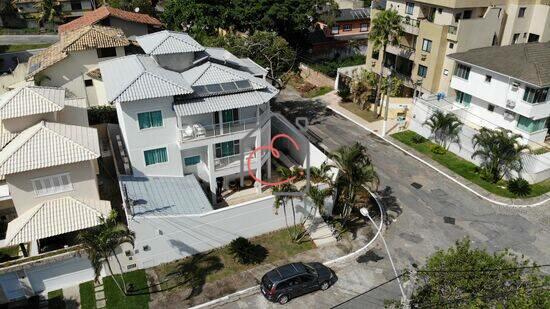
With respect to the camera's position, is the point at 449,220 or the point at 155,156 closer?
the point at 155,156

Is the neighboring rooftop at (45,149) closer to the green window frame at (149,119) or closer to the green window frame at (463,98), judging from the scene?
the green window frame at (149,119)

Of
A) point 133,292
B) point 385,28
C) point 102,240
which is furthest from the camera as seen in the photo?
point 385,28

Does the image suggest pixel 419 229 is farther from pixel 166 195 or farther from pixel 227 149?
pixel 166 195

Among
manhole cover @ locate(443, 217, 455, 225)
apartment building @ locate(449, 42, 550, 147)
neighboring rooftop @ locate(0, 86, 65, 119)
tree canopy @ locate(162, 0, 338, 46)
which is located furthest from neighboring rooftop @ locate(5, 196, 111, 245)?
tree canopy @ locate(162, 0, 338, 46)

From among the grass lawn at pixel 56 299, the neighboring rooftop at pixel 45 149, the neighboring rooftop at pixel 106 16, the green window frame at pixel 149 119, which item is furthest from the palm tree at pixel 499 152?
the neighboring rooftop at pixel 106 16

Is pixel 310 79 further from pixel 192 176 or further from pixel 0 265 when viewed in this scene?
pixel 0 265

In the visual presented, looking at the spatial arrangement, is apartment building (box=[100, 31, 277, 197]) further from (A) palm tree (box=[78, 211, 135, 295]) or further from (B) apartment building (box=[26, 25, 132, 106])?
(B) apartment building (box=[26, 25, 132, 106])

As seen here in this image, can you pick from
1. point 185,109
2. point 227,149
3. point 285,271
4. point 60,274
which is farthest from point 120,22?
point 285,271
